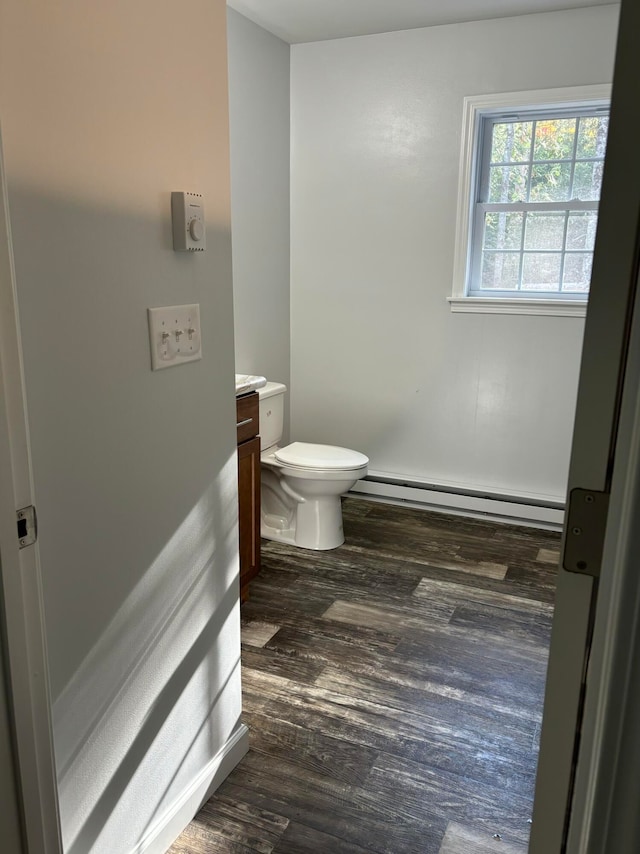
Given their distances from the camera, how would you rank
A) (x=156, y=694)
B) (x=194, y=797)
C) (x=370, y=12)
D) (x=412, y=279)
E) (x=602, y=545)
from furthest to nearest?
(x=412, y=279) → (x=370, y=12) → (x=194, y=797) → (x=156, y=694) → (x=602, y=545)

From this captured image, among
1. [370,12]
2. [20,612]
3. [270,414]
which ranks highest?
[370,12]

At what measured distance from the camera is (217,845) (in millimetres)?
1698

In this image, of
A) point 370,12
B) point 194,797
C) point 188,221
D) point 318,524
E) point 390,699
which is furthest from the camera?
point 318,524

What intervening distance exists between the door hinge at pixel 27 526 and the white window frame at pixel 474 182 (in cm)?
292

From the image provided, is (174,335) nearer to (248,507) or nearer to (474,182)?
(248,507)

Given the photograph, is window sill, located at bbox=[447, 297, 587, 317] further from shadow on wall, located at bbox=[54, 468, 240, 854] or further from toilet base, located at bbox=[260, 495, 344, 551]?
shadow on wall, located at bbox=[54, 468, 240, 854]

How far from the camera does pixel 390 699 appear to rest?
2273mm

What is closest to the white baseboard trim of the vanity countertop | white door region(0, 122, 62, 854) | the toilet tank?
white door region(0, 122, 62, 854)

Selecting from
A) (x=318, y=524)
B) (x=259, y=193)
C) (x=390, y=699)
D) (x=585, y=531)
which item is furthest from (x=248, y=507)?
(x=585, y=531)

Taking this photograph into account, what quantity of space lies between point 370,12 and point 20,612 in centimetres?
318

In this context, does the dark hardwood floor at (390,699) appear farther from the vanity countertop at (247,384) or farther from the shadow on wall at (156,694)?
the vanity countertop at (247,384)

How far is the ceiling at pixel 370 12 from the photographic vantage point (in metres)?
3.11

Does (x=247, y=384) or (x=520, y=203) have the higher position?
(x=520, y=203)

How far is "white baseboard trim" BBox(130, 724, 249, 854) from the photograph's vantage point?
163 cm
